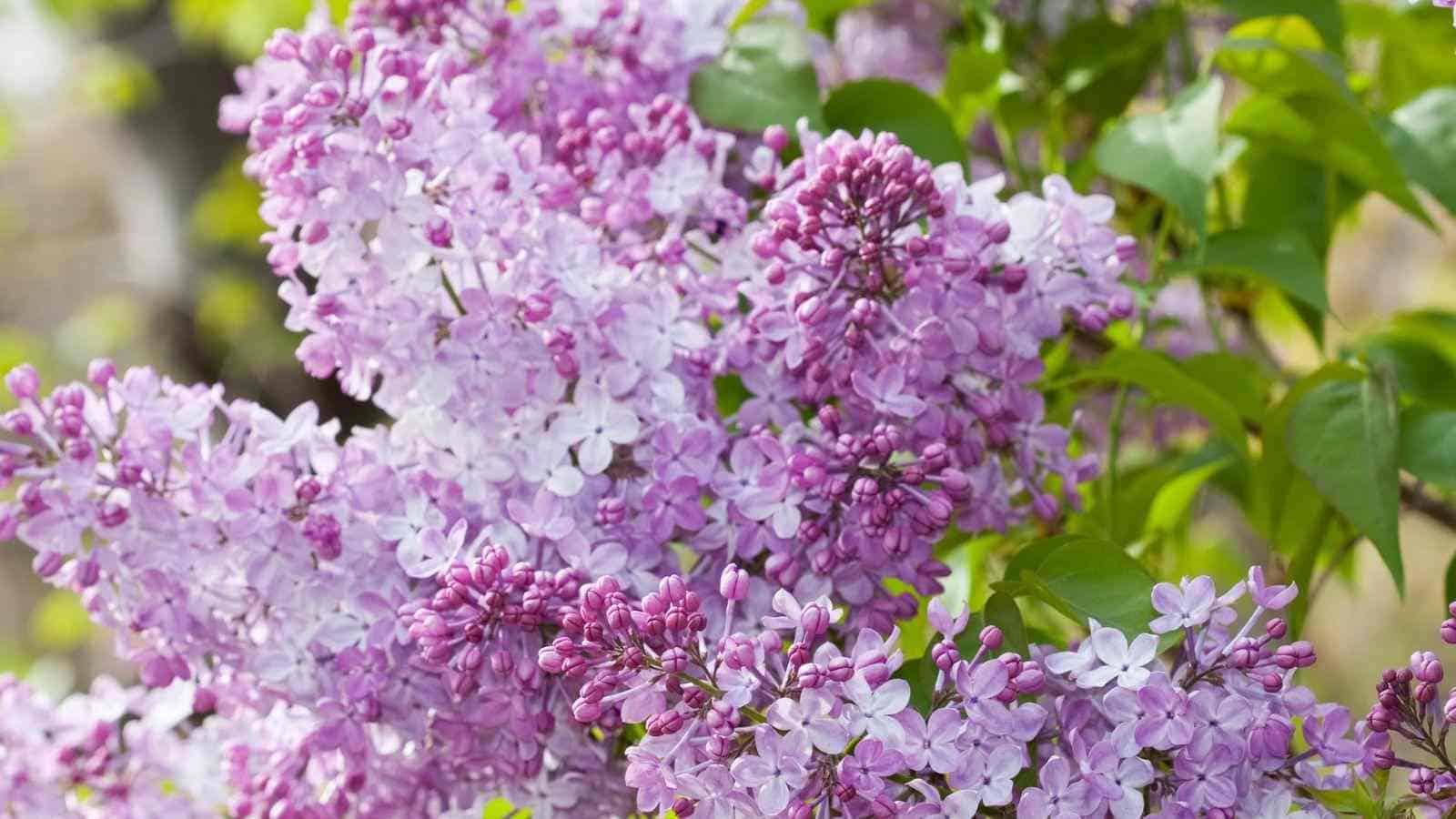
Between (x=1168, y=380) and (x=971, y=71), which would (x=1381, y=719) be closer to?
(x=1168, y=380)

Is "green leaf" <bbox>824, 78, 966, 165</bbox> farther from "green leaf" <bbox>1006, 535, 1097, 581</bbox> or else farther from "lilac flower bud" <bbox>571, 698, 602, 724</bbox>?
"lilac flower bud" <bbox>571, 698, 602, 724</bbox>

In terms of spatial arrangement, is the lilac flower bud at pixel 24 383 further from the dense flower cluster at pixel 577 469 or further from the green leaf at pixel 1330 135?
the green leaf at pixel 1330 135

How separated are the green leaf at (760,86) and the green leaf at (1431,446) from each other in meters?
0.31

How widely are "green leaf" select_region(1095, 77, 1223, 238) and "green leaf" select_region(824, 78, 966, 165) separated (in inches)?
3.1

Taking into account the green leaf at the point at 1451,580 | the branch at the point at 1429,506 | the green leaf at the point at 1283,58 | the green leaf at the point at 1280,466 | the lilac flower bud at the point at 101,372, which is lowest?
the branch at the point at 1429,506

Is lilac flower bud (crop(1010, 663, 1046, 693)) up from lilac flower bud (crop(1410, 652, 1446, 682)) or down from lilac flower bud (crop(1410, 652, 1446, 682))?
up

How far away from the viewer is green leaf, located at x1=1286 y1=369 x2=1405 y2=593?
0.65m

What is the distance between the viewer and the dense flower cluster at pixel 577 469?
0.54 metres

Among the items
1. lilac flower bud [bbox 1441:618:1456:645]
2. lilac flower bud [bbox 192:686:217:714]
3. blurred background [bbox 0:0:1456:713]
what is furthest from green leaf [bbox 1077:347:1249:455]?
blurred background [bbox 0:0:1456:713]

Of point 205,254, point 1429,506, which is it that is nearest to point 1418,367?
point 1429,506

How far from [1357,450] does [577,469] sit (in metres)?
0.34

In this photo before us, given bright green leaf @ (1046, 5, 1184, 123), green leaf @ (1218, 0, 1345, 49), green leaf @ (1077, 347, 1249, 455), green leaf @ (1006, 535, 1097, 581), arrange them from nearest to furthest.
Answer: green leaf @ (1006, 535, 1097, 581) < green leaf @ (1077, 347, 1249, 455) < green leaf @ (1218, 0, 1345, 49) < bright green leaf @ (1046, 5, 1184, 123)

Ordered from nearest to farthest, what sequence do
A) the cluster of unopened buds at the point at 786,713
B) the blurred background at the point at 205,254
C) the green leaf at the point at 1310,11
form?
the cluster of unopened buds at the point at 786,713, the green leaf at the point at 1310,11, the blurred background at the point at 205,254

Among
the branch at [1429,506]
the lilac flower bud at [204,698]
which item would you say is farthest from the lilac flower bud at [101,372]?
the branch at [1429,506]
